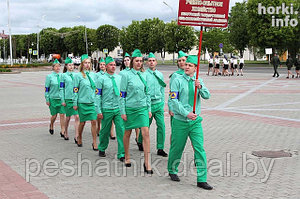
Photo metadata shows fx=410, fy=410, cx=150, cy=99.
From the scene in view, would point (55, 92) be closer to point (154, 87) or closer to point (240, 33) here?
point (154, 87)

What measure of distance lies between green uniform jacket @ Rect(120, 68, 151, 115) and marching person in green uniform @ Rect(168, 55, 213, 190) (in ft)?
2.90

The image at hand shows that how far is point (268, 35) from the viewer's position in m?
51.5

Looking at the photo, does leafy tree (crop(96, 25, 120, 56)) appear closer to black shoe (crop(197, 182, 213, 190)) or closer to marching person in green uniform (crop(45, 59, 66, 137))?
marching person in green uniform (crop(45, 59, 66, 137))

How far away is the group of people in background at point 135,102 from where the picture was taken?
213 inches

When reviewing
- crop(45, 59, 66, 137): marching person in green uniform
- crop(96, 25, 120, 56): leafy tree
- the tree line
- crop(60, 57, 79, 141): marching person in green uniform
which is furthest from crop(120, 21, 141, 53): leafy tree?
crop(60, 57, 79, 141): marching person in green uniform

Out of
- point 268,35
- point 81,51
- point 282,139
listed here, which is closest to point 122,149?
point 282,139

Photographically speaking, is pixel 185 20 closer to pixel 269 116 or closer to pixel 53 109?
pixel 53 109

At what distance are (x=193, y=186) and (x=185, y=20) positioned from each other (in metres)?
2.25

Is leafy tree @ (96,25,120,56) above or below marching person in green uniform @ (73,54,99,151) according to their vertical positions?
above

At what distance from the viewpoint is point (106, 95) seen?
712 cm

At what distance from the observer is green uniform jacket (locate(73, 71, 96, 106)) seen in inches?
313

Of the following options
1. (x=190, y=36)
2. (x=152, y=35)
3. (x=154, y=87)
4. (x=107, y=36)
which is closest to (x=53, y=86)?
(x=154, y=87)

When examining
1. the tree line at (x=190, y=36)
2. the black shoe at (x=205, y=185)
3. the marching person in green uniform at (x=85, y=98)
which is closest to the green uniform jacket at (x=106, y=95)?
the marching person in green uniform at (x=85, y=98)

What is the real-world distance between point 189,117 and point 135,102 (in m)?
1.22
